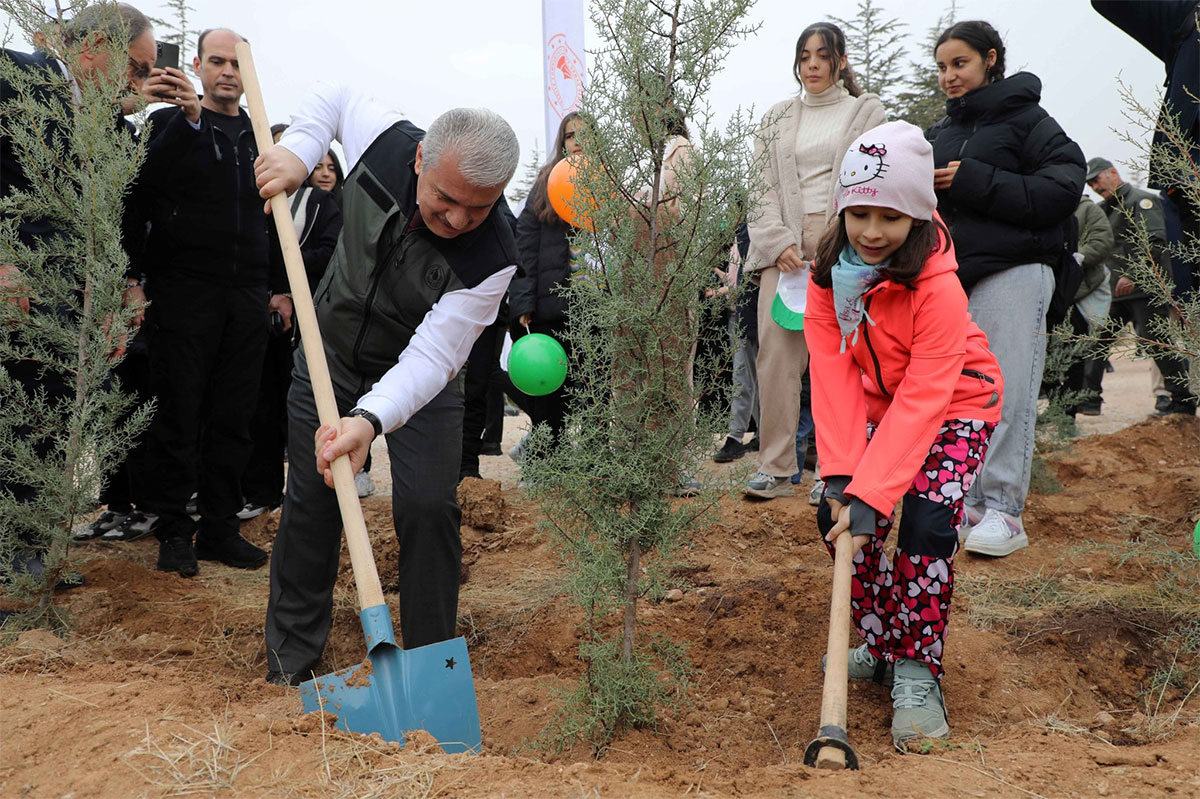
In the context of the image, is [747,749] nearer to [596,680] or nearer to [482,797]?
[596,680]

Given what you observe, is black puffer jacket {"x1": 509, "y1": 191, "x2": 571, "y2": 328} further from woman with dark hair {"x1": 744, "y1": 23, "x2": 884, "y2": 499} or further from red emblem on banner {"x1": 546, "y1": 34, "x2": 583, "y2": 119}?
red emblem on banner {"x1": 546, "y1": 34, "x2": 583, "y2": 119}

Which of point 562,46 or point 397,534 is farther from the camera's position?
point 562,46

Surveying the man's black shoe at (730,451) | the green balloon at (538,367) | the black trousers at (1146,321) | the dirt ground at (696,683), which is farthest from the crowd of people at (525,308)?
the black trousers at (1146,321)

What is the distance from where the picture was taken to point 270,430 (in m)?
5.86

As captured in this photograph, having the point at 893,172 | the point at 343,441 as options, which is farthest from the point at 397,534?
the point at 893,172

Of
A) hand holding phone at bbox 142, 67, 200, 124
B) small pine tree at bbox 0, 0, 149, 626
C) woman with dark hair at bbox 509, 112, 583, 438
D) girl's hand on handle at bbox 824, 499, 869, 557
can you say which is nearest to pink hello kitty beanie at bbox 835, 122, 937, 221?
girl's hand on handle at bbox 824, 499, 869, 557

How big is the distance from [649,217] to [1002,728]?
6.39 feet

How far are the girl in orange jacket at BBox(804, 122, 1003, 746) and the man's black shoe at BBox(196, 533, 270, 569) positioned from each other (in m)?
3.14

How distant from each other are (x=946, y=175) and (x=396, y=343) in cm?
275

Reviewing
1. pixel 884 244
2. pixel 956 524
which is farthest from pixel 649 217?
pixel 956 524

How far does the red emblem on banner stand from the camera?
8.05m

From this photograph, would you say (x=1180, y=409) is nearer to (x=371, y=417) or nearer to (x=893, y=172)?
A: (x=893, y=172)

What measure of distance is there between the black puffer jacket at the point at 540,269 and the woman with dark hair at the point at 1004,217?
2.22 meters

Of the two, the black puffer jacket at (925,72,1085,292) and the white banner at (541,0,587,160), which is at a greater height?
the white banner at (541,0,587,160)
